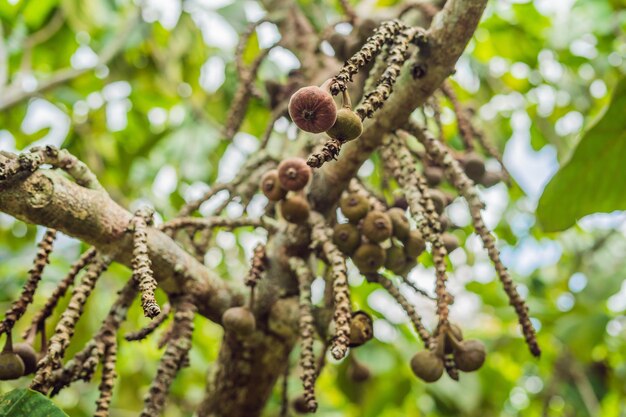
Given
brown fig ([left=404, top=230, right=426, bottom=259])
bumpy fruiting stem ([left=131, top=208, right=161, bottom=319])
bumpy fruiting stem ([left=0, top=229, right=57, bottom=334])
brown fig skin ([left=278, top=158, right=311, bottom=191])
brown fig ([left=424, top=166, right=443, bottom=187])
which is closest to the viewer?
bumpy fruiting stem ([left=131, top=208, right=161, bottom=319])

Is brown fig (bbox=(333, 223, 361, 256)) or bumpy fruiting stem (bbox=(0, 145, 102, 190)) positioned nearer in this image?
bumpy fruiting stem (bbox=(0, 145, 102, 190))

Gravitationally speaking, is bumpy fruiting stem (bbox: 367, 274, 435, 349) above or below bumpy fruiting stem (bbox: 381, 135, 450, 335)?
below

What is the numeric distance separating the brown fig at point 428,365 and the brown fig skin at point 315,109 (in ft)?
1.70

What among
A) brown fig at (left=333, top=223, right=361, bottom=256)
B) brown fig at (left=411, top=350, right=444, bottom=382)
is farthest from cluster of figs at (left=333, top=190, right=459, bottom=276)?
brown fig at (left=411, top=350, right=444, bottom=382)

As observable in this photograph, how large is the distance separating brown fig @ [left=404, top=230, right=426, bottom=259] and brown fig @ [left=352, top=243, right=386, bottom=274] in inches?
3.2

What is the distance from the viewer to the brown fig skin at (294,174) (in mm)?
1229

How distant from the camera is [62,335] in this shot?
3.26 feet

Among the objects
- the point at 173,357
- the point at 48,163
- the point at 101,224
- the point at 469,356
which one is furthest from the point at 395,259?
the point at 48,163

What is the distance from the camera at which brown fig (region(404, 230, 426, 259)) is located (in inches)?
52.4

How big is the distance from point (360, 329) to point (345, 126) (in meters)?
0.45

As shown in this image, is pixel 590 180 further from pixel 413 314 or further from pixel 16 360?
pixel 16 360

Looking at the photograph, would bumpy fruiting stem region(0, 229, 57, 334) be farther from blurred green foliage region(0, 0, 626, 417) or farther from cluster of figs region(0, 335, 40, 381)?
blurred green foliage region(0, 0, 626, 417)

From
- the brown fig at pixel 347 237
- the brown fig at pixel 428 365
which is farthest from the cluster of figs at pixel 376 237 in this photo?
the brown fig at pixel 428 365

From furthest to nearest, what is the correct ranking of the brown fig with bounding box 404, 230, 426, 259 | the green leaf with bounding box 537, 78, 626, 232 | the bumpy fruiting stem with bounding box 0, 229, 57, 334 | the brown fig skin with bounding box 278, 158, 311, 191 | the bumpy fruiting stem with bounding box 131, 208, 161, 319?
the green leaf with bounding box 537, 78, 626, 232 → the brown fig with bounding box 404, 230, 426, 259 → the brown fig skin with bounding box 278, 158, 311, 191 → the bumpy fruiting stem with bounding box 0, 229, 57, 334 → the bumpy fruiting stem with bounding box 131, 208, 161, 319
